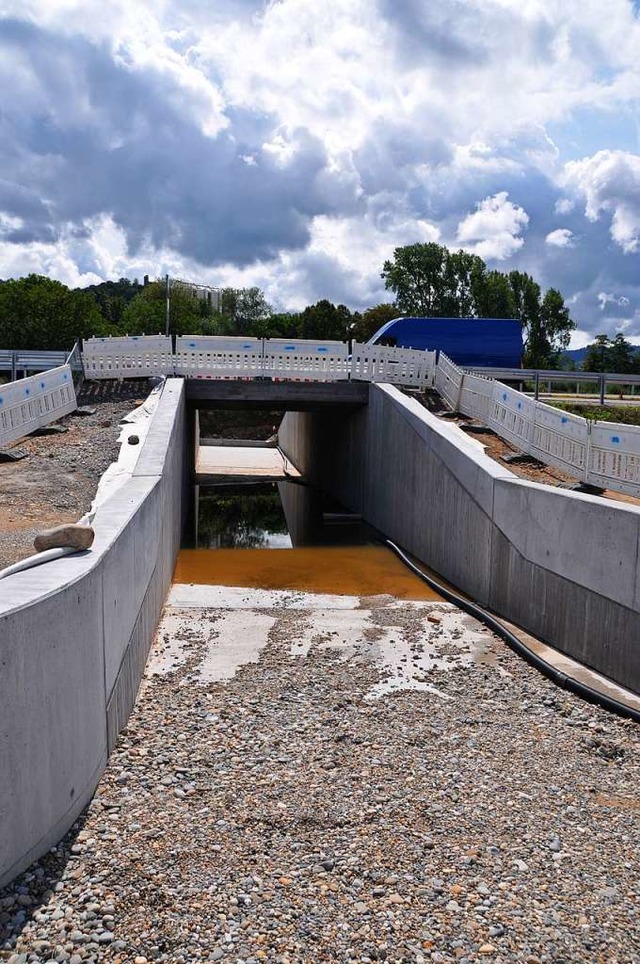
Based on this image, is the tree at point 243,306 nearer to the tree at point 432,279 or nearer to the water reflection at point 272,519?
the tree at point 432,279

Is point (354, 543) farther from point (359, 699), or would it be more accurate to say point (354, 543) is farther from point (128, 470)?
point (359, 699)

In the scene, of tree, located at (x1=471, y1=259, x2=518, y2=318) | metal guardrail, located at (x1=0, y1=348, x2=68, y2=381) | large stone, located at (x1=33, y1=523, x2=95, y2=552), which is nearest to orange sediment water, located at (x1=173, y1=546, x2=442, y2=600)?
large stone, located at (x1=33, y1=523, x2=95, y2=552)

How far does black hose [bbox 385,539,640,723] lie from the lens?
734 centimetres

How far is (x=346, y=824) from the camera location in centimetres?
505

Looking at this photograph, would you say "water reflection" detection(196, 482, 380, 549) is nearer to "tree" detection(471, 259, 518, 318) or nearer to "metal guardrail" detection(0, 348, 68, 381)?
"metal guardrail" detection(0, 348, 68, 381)

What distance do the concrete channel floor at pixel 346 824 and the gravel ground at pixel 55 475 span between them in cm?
283

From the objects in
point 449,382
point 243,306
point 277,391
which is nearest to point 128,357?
point 277,391

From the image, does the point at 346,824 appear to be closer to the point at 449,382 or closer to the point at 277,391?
the point at 449,382

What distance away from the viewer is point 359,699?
7422mm

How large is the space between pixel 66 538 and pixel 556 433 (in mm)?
10589

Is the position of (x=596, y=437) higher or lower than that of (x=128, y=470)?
higher

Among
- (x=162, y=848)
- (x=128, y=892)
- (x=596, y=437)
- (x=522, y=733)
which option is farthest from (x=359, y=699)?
(x=596, y=437)

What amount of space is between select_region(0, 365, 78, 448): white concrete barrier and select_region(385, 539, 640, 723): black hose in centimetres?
915

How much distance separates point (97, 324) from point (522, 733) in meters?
64.4
